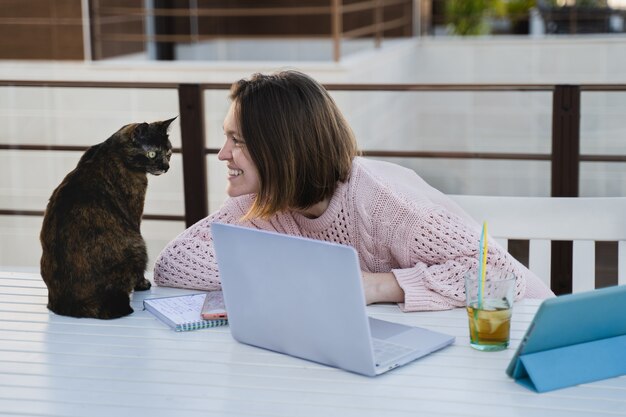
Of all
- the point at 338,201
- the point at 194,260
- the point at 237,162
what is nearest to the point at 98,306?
the point at 194,260

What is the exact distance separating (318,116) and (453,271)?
0.35m

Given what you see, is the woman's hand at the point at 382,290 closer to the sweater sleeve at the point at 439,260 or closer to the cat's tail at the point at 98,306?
the sweater sleeve at the point at 439,260

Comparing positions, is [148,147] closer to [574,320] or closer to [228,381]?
[228,381]

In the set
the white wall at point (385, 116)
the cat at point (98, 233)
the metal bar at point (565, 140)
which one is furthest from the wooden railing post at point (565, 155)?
the cat at point (98, 233)

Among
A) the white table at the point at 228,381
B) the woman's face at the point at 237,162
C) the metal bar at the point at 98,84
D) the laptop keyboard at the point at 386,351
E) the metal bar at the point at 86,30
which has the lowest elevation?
the white table at the point at 228,381

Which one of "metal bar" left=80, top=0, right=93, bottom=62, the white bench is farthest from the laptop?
"metal bar" left=80, top=0, right=93, bottom=62

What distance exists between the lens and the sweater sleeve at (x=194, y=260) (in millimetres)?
1742

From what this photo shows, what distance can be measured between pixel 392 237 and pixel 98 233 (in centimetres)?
50

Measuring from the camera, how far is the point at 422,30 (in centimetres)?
845

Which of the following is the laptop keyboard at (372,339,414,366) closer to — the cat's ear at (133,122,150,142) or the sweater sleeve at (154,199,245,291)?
the sweater sleeve at (154,199,245,291)

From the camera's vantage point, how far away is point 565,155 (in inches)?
110

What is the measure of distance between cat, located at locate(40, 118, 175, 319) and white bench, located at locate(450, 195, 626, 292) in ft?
2.16

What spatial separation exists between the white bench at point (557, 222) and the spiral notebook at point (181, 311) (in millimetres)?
584

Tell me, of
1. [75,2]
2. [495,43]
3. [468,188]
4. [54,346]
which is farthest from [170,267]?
[495,43]
